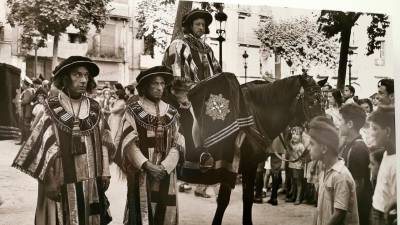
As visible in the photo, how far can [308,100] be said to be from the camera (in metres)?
3.88

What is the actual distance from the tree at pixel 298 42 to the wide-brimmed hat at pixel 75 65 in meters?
1.16

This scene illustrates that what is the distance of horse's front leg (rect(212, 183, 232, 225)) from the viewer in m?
3.63

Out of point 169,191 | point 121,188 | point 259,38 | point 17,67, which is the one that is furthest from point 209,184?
point 17,67

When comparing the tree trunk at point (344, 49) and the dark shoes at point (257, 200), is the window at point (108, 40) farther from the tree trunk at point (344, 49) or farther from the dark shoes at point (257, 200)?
the tree trunk at point (344, 49)

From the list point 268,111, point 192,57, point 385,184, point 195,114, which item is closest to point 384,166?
point 385,184

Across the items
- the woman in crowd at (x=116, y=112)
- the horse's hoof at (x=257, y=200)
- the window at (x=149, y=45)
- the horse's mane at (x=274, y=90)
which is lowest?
the horse's hoof at (x=257, y=200)

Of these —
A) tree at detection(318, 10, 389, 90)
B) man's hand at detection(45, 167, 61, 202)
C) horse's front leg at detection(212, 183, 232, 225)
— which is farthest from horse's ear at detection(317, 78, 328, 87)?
man's hand at detection(45, 167, 61, 202)

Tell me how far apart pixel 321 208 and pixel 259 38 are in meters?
1.19

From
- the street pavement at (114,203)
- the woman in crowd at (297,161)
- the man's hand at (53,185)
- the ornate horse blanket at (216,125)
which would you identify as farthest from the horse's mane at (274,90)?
the man's hand at (53,185)

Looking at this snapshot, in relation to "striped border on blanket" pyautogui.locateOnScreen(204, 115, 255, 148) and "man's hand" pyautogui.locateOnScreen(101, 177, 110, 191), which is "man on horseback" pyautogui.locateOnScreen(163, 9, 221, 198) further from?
"man's hand" pyautogui.locateOnScreen(101, 177, 110, 191)

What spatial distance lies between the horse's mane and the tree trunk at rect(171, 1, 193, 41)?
1.75ft

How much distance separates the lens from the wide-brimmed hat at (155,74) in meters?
3.48

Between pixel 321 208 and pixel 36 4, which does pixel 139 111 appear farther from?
pixel 321 208

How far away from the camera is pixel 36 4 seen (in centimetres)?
341
